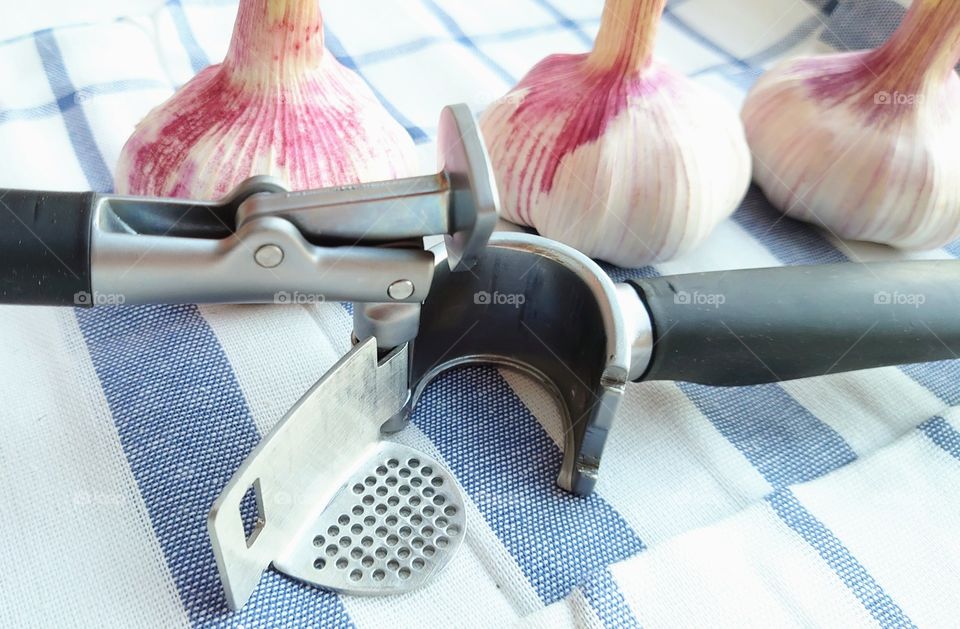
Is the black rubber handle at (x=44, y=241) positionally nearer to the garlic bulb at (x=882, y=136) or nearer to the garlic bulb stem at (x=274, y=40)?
the garlic bulb stem at (x=274, y=40)

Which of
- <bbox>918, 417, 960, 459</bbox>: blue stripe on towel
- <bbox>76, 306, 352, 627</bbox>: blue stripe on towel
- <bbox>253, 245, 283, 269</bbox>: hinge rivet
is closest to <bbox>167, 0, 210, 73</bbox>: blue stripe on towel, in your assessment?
<bbox>76, 306, 352, 627</bbox>: blue stripe on towel

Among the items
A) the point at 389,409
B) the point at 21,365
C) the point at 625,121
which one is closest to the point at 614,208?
the point at 625,121

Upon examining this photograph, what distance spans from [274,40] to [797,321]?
0.24 m

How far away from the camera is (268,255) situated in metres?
0.25

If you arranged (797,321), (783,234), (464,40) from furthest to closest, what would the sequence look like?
(464,40) < (783,234) < (797,321)

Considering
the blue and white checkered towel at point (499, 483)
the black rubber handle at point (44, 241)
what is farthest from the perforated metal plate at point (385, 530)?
the black rubber handle at point (44, 241)

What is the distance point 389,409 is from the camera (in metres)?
0.33

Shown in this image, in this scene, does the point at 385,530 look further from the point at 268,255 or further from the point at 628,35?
the point at 628,35

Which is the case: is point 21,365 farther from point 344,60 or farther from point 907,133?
point 907,133

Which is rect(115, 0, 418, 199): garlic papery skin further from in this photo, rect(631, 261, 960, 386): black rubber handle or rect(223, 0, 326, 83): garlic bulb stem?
rect(631, 261, 960, 386): black rubber handle

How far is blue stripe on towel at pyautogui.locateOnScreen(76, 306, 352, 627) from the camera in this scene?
284 mm

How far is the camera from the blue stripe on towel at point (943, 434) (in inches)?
13.9

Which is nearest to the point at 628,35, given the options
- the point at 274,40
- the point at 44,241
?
the point at 274,40

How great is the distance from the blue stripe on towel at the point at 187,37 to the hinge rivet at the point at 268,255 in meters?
0.32
